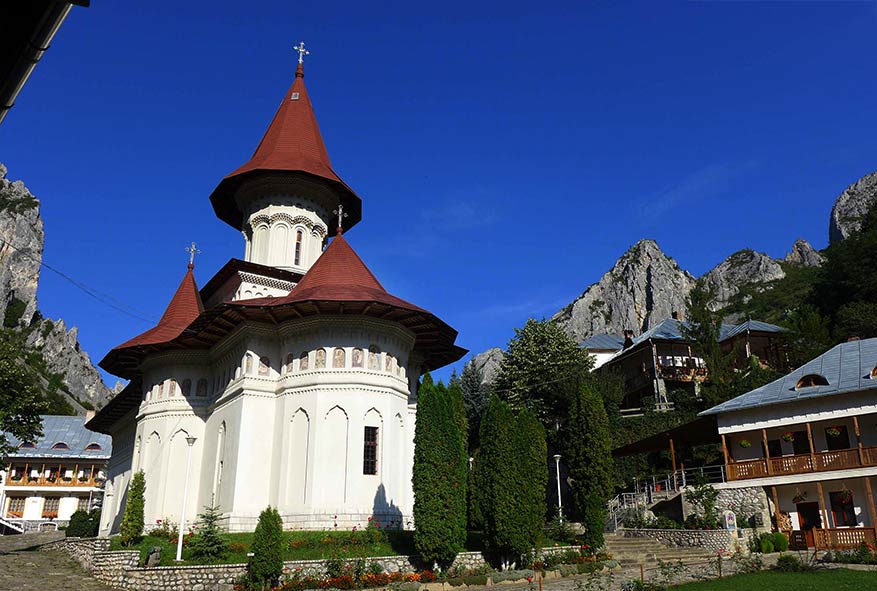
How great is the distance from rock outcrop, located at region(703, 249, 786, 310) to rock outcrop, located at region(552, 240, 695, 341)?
17.7ft

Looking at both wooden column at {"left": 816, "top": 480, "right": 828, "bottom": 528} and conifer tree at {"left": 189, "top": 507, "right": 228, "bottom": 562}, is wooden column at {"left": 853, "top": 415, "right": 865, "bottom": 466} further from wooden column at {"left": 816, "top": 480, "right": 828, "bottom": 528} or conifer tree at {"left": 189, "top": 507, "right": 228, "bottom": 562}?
conifer tree at {"left": 189, "top": 507, "right": 228, "bottom": 562}

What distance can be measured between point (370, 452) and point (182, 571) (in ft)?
22.0

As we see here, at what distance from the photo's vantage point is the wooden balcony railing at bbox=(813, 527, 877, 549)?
1816cm

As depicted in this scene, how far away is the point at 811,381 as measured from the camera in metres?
21.4

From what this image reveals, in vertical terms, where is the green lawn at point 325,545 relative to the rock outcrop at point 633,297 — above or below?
below

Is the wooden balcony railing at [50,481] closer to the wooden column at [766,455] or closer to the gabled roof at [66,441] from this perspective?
the gabled roof at [66,441]

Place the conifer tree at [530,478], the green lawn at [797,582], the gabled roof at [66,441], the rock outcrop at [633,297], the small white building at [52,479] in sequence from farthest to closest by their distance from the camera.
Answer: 1. the rock outcrop at [633,297]
2. the gabled roof at [66,441]
3. the small white building at [52,479]
4. the conifer tree at [530,478]
5. the green lawn at [797,582]

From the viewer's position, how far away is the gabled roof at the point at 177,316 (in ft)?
85.2

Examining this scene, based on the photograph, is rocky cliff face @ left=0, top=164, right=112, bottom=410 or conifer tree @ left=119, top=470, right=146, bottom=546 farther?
rocky cliff face @ left=0, top=164, right=112, bottom=410

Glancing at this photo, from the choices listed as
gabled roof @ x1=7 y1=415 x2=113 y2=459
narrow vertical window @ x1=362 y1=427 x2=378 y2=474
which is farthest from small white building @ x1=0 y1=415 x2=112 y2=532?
narrow vertical window @ x1=362 y1=427 x2=378 y2=474

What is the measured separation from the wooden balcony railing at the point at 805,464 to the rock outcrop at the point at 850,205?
80.9 meters

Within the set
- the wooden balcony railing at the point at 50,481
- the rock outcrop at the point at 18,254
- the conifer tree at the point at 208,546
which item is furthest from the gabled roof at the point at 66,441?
the rock outcrop at the point at 18,254

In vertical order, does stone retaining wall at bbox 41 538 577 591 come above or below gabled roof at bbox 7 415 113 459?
below

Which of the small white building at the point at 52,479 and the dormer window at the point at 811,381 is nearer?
the dormer window at the point at 811,381
